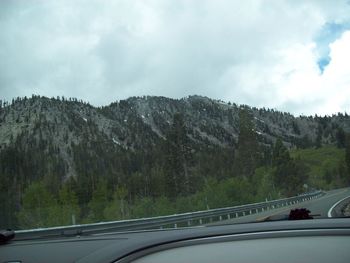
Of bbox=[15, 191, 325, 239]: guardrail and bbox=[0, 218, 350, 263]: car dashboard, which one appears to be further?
bbox=[15, 191, 325, 239]: guardrail

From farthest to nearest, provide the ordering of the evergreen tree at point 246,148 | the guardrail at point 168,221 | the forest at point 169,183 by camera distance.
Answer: the evergreen tree at point 246,148
the forest at point 169,183
the guardrail at point 168,221

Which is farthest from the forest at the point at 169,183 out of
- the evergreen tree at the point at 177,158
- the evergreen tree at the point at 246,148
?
the evergreen tree at the point at 246,148

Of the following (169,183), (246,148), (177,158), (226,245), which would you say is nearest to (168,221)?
(226,245)

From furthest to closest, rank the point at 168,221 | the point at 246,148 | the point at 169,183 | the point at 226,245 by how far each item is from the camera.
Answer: the point at 246,148, the point at 169,183, the point at 168,221, the point at 226,245

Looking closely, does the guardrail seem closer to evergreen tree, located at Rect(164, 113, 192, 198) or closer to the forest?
the forest

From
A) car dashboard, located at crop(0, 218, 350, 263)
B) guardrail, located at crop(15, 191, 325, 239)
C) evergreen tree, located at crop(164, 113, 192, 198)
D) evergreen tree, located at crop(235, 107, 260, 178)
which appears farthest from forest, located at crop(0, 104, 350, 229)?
car dashboard, located at crop(0, 218, 350, 263)

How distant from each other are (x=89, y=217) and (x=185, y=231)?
84.0ft

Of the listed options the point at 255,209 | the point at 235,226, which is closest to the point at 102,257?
the point at 235,226

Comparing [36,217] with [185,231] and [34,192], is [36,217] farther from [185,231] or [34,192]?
[34,192]

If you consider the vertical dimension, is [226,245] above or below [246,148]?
below

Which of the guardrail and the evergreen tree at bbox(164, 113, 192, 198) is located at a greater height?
the evergreen tree at bbox(164, 113, 192, 198)

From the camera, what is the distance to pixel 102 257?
274 cm

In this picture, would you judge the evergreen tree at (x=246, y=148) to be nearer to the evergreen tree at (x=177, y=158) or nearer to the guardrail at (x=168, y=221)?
the evergreen tree at (x=177, y=158)

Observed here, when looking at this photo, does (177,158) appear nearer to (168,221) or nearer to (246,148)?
(246,148)
